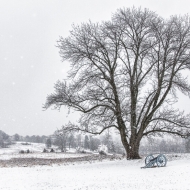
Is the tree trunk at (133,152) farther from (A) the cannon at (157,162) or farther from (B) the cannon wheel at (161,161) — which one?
(B) the cannon wheel at (161,161)

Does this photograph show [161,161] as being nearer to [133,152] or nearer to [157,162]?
[157,162]

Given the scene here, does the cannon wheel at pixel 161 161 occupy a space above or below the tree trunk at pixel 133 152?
below

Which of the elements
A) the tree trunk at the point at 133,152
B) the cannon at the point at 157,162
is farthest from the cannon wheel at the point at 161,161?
the tree trunk at the point at 133,152

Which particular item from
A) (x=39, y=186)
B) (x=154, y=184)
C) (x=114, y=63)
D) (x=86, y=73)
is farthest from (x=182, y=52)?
(x=39, y=186)

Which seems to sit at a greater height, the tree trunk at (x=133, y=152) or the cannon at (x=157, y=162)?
the tree trunk at (x=133, y=152)

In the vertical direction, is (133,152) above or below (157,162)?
above

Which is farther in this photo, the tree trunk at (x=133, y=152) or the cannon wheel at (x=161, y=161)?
the tree trunk at (x=133, y=152)

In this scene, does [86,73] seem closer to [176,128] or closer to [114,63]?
[114,63]

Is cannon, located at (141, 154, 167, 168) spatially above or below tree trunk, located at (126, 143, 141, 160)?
below

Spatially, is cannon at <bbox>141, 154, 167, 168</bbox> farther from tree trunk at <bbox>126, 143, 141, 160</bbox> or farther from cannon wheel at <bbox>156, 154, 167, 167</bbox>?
tree trunk at <bbox>126, 143, 141, 160</bbox>

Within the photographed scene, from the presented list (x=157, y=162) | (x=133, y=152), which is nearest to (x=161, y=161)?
(x=157, y=162)

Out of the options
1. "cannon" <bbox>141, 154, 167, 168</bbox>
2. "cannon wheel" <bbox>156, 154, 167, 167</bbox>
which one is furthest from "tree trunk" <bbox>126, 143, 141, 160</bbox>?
"cannon wheel" <bbox>156, 154, 167, 167</bbox>

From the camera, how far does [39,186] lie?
1161 cm

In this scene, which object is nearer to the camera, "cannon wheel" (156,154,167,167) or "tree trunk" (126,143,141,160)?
"cannon wheel" (156,154,167,167)
